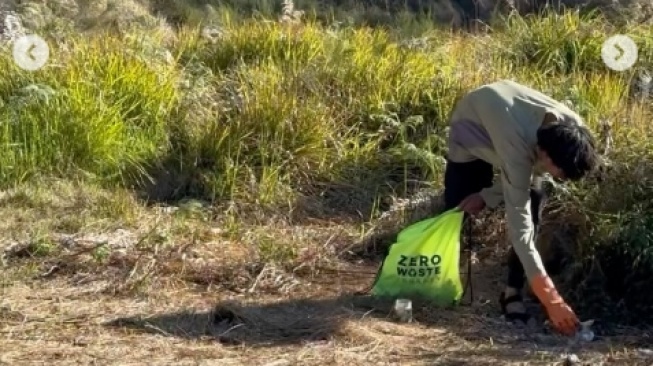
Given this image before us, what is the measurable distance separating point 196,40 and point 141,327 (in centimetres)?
474

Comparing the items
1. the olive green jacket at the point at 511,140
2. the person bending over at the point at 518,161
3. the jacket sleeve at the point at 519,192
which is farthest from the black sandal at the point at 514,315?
the jacket sleeve at the point at 519,192

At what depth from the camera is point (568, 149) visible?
4531 millimetres

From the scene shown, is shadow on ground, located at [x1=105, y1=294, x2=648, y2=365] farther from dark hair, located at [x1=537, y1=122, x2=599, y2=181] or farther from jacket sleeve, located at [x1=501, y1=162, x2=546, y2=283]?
dark hair, located at [x1=537, y1=122, x2=599, y2=181]

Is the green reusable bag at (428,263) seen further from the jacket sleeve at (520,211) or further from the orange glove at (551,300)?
the orange glove at (551,300)

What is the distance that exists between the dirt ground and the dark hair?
82cm

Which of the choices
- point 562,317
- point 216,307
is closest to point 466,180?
point 562,317

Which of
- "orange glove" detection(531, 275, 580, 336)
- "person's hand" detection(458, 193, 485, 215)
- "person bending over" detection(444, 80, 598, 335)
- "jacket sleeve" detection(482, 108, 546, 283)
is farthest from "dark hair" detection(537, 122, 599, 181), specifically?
"person's hand" detection(458, 193, 485, 215)

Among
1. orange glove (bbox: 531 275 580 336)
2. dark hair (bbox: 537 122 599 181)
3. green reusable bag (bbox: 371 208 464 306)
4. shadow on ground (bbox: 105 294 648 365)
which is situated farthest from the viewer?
green reusable bag (bbox: 371 208 464 306)

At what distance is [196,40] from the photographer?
9.45m

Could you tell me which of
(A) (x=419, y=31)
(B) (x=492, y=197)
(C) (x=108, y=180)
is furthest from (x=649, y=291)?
(A) (x=419, y=31)

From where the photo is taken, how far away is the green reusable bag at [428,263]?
5.31 meters

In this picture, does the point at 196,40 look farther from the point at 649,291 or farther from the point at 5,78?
the point at 649,291

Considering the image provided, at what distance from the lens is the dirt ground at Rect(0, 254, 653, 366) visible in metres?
4.79

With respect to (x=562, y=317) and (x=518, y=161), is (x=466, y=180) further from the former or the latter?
(x=562, y=317)
